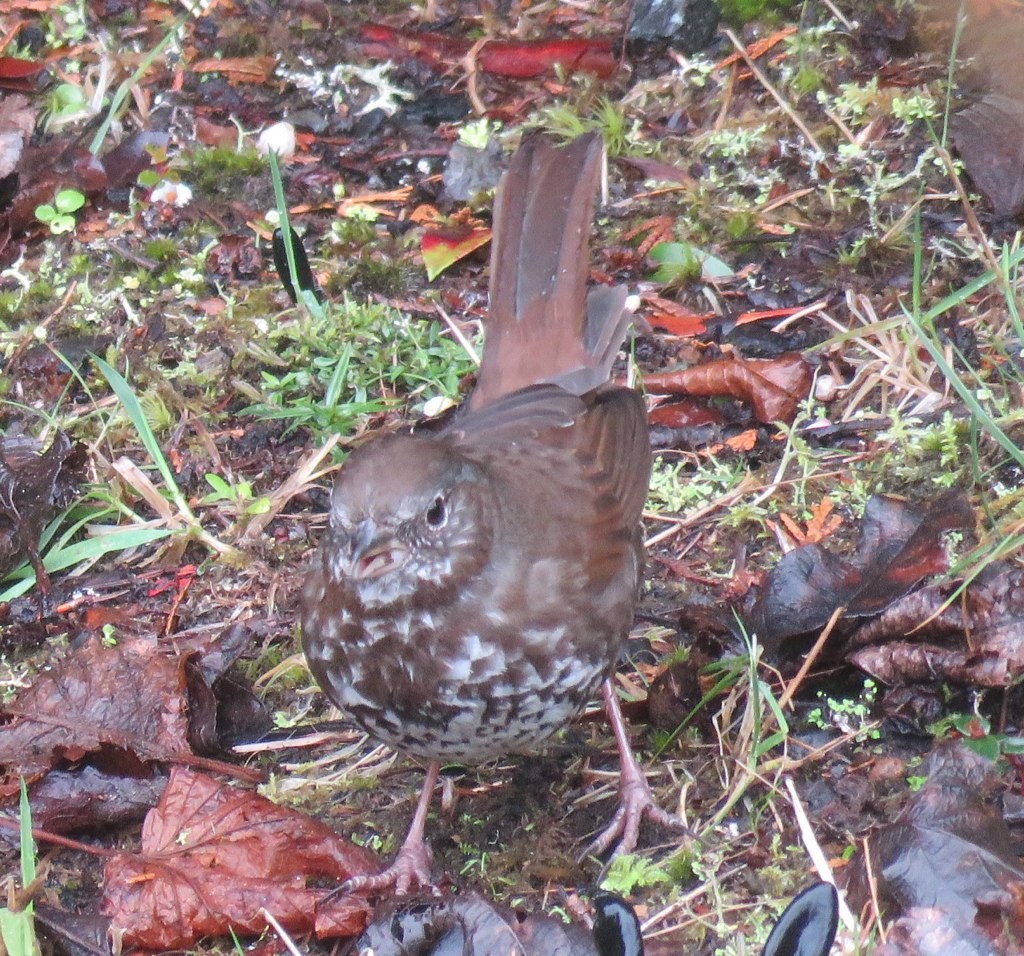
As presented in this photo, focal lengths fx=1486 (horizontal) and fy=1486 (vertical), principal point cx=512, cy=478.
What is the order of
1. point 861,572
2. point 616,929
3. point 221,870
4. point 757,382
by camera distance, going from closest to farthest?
1. point 616,929
2. point 221,870
3. point 861,572
4. point 757,382

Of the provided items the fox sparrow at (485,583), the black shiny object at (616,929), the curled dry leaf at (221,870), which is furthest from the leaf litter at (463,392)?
the fox sparrow at (485,583)

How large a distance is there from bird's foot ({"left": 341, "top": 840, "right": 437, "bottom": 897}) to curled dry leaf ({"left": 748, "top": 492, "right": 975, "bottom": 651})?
0.96 metres

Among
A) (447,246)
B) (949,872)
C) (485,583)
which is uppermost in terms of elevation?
(485,583)

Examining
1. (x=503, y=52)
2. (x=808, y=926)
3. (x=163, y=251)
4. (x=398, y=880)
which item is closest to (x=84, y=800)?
(x=398, y=880)

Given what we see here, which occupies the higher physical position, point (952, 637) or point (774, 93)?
point (774, 93)

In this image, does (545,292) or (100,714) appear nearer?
(100,714)

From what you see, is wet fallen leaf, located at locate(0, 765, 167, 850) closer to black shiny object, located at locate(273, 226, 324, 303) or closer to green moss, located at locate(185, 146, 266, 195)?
black shiny object, located at locate(273, 226, 324, 303)

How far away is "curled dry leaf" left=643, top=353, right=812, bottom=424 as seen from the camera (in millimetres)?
4316

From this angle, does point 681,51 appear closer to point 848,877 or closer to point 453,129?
point 453,129

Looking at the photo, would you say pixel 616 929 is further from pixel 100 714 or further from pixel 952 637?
pixel 100 714

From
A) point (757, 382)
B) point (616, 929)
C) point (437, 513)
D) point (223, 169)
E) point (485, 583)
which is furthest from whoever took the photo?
point (223, 169)

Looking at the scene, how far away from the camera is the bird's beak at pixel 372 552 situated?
9.34ft

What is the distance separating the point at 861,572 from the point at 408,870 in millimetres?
1285

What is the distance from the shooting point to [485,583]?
10.1ft
